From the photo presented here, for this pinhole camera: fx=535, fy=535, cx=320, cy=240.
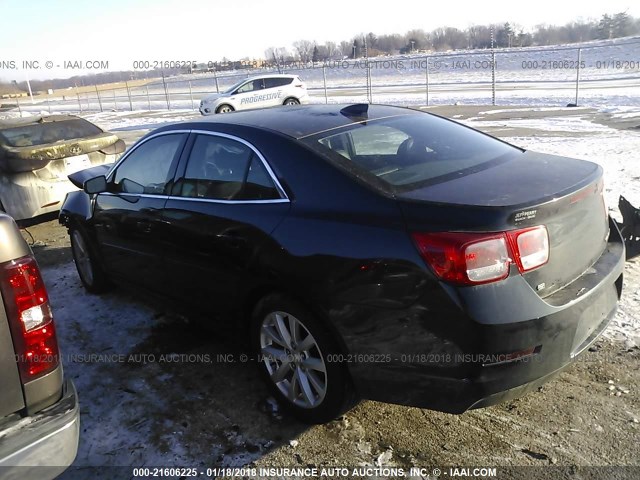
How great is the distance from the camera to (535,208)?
2.38m

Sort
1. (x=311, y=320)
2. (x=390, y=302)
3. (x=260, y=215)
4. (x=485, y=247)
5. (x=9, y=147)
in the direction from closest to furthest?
(x=485, y=247), (x=390, y=302), (x=311, y=320), (x=260, y=215), (x=9, y=147)

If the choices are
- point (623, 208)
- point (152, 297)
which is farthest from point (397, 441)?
point (623, 208)

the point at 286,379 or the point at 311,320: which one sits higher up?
the point at 311,320

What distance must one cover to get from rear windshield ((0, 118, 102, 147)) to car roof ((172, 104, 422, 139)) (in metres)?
4.48

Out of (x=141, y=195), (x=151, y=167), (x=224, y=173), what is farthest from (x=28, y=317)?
(x=151, y=167)

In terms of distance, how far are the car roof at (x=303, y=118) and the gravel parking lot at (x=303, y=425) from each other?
1394 millimetres

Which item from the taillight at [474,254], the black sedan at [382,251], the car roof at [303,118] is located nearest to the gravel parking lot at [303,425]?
the black sedan at [382,251]

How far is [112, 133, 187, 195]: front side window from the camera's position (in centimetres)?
382

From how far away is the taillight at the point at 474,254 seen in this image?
7.41 feet

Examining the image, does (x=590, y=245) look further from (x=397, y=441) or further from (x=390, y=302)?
(x=397, y=441)

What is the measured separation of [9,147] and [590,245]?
7113 mm

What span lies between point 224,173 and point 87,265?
2.41 m

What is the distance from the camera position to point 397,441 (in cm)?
284

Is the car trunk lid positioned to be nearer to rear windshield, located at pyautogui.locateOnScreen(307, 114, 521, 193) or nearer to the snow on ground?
rear windshield, located at pyautogui.locateOnScreen(307, 114, 521, 193)
